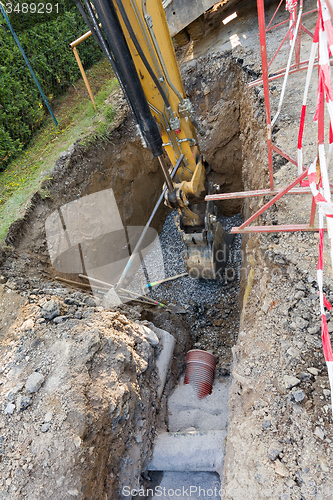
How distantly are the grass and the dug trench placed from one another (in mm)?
383

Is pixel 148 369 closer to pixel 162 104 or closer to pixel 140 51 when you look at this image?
pixel 162 104

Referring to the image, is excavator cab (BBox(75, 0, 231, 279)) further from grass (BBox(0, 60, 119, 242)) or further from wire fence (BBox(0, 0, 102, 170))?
wire fence (BBox(0, 0, 102, 170))

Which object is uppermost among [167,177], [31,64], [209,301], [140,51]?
[31,64]

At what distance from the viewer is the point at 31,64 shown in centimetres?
687

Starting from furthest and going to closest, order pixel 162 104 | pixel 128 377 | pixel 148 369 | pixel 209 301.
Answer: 1. pixel 209 301
2. pixel 162 104
3. pixel 148 369
4. pixel 128 377

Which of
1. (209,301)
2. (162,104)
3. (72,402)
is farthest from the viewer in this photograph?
(209,301)

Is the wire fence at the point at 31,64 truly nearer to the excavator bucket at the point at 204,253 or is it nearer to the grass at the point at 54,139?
the grass at the point at 54,139

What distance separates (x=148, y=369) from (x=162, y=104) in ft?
10.8

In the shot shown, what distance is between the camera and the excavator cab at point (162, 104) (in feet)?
9.34

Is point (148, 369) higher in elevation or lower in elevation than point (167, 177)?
lower

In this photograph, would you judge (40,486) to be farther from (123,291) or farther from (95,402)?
(123,291)

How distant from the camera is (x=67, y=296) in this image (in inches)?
160

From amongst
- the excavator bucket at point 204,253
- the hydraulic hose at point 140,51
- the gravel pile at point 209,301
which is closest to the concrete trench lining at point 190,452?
the gravel pile at point 209,301

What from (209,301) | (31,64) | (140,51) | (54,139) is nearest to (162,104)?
(140,51)
